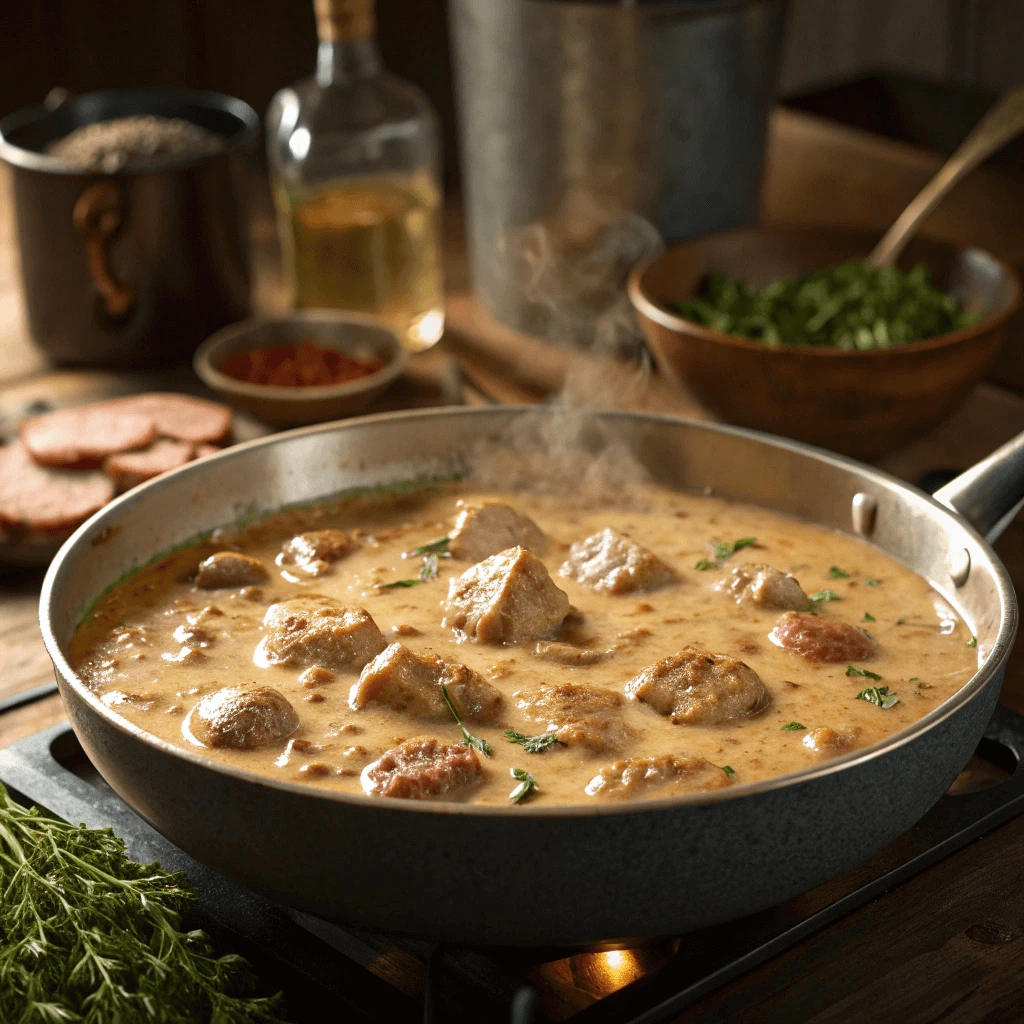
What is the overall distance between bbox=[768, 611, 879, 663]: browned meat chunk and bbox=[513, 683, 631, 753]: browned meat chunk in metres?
0.28

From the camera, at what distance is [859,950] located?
1615 mm

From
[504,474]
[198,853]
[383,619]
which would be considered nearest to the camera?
[198,853]

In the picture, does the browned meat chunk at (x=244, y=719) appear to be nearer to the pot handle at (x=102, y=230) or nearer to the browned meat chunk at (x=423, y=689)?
the browned meat chunk at (x=423, y=689)

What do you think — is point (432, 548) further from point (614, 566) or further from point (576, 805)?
point (576, 805)

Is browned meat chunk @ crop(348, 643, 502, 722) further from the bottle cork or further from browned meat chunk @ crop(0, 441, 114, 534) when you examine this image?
the bottle cork

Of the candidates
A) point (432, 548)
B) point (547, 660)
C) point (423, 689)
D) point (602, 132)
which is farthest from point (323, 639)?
point (602, 132)

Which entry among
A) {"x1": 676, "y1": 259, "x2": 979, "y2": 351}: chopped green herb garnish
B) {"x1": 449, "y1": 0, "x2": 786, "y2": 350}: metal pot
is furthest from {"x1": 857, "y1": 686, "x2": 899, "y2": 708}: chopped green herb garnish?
{"x1": 449, "y1": 0, "x2": 786, "y2": 350}: metal pot

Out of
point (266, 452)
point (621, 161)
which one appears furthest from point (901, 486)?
point (621, 161)

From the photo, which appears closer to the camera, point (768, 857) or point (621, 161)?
point (768, 857)

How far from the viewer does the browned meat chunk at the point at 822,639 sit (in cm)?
186

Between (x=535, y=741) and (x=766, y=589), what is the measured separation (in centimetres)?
50

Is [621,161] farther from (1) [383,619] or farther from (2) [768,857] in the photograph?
(2) [768,857]

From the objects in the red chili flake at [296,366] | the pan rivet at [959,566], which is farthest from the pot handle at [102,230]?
the pan rivet at [959,566]

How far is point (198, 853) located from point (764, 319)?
203 cm
